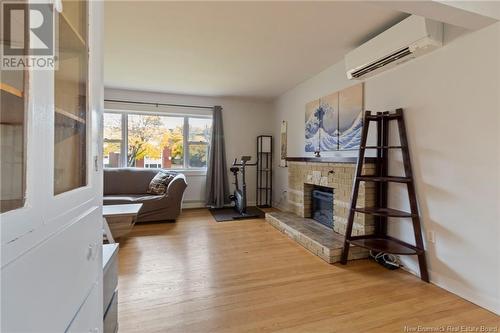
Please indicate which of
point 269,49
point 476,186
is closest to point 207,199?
point 269,49

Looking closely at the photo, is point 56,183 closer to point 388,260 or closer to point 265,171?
point 388,260

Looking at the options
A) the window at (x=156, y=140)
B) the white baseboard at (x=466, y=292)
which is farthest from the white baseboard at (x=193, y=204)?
the white baseboard at (x=466, y=292)

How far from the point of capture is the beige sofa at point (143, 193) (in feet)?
13.3

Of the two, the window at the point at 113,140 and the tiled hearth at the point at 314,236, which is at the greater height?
the window at the point at 113,140

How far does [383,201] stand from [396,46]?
1581 millimetres

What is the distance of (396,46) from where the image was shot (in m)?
2.29

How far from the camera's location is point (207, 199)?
17.3 ft

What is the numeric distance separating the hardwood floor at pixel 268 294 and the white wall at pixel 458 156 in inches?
10.2

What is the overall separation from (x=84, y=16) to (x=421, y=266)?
2.93 metres

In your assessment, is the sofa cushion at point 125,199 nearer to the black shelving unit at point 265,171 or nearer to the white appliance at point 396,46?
the black shelving unit at point 265,171

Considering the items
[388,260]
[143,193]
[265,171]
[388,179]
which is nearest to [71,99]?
[388,179]

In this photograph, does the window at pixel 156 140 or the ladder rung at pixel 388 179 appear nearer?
the ladder rung at pixel 388 179

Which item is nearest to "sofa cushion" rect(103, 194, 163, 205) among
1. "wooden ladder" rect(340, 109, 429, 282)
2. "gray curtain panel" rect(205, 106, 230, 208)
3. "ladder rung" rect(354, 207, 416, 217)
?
"gray curtain panel" rect(205, 106, 230, 208)

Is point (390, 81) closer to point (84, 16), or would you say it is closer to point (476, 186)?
point (476, 186)
